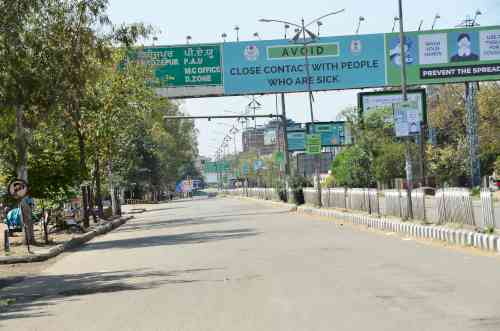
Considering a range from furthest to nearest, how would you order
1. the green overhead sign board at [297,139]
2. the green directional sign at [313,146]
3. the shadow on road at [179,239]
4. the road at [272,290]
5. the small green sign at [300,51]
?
the green overhead sign board at [297,139] < the small green sign at [300,51] < the green directional sign at [313,146] < the shadow on road at [179,239] < the road at [272,290]

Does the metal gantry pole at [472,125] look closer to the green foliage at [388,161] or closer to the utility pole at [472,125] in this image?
the utility pole at [472,125]

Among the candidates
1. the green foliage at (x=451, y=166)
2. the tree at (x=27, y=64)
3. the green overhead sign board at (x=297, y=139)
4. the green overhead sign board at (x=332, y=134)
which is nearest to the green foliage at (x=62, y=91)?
the tree at (x=27, y=64)

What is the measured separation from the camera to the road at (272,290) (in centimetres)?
1034

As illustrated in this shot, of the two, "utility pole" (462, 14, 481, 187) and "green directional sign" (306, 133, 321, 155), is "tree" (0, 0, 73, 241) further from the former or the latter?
"utility pole" (462, 14, 481, 187)

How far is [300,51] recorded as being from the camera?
49.9m

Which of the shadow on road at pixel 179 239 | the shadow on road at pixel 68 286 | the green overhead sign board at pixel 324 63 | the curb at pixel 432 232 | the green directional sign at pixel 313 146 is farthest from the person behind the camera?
the green overhead sign board at pixel 324 63

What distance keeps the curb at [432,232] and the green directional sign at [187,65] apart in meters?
15.3

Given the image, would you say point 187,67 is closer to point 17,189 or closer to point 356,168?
point 17,189

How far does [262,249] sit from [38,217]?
21.8 metres

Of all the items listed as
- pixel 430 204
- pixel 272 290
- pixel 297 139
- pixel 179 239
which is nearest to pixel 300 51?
pixel 179 239

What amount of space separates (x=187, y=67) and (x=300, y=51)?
626cm

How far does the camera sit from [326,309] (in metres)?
11.0

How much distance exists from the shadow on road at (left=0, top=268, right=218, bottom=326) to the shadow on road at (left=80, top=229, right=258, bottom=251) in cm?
901

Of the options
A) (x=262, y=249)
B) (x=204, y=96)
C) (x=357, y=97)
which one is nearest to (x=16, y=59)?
(x=262, y=249)
